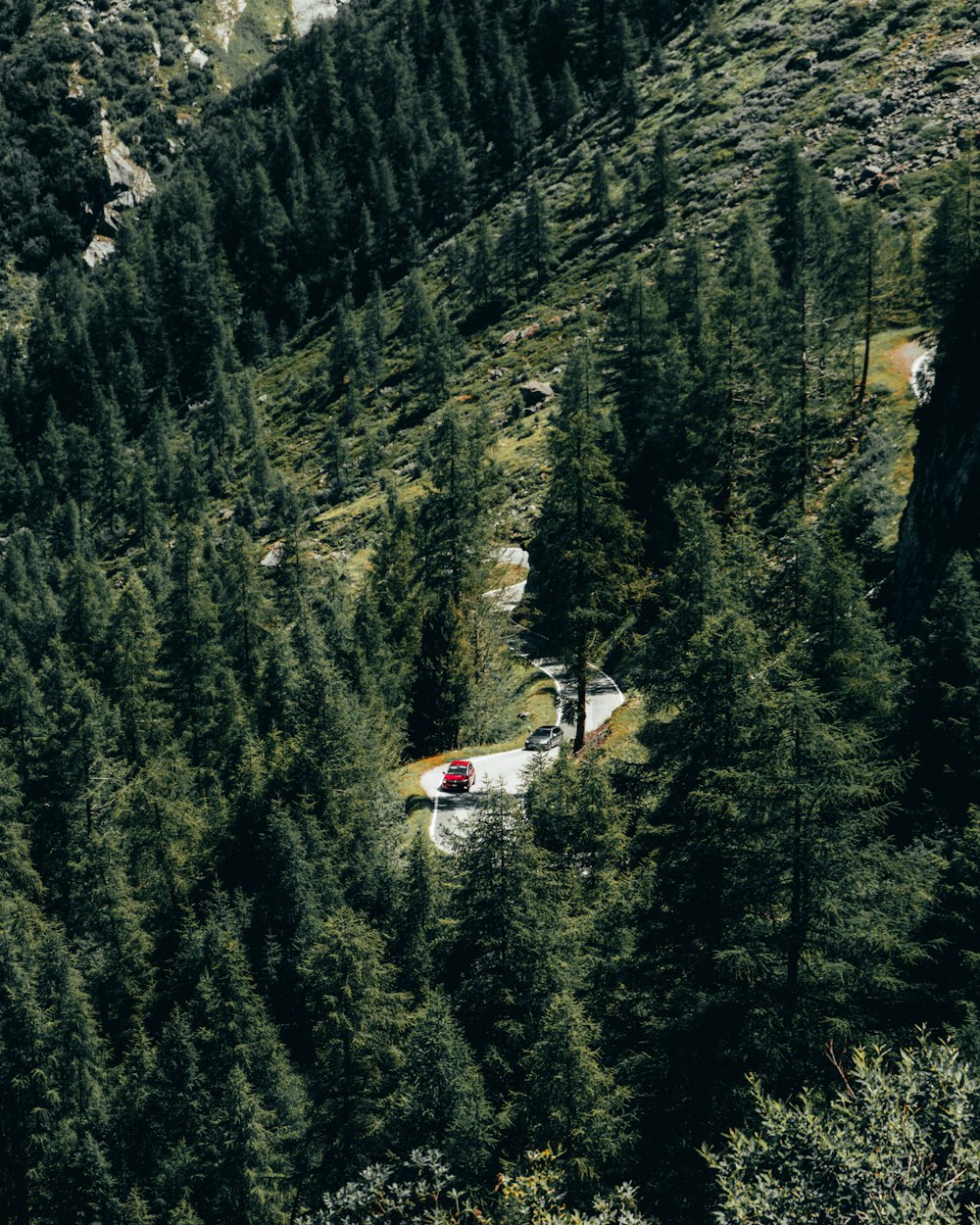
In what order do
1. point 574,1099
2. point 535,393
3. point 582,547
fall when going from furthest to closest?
point 535,393
point 582,547
point 574,1099

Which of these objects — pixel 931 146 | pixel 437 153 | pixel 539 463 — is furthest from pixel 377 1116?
pixel 437 153

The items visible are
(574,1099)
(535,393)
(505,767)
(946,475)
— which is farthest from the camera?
(535,393)

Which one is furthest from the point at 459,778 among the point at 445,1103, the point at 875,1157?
the point at 875,1157

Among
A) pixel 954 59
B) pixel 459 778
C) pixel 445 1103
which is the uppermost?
pixel 954 59

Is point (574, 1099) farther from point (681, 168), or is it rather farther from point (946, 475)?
point (681, 168)

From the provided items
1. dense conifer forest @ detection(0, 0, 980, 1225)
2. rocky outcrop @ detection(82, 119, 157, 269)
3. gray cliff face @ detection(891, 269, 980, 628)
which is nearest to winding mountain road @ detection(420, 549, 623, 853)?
dense conifer forest @ detection(0, 0, 980, 1225)

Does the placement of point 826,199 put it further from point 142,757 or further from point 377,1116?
point 377,1116

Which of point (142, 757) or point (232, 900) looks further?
point (142, 757)
